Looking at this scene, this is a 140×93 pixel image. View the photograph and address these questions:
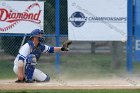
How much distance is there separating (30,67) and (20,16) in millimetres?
2556

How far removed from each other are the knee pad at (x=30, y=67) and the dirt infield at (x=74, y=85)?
0.23 metres

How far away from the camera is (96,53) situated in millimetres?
16188

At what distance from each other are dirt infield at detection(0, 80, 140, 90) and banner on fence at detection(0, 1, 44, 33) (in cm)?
190

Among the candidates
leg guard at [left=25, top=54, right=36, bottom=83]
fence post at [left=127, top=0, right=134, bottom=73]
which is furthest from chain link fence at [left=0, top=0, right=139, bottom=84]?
leg guard at [left=25, top=54, right=36, bottom=83]

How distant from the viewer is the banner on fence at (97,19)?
13312 millimetres

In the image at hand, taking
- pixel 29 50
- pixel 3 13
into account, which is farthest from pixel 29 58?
pixel 3 13

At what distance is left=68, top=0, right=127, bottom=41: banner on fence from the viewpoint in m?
13.3

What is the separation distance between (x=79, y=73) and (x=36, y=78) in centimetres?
222

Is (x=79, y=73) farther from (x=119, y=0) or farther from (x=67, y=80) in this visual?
(x=119, y=0)

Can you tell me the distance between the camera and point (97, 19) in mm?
13328

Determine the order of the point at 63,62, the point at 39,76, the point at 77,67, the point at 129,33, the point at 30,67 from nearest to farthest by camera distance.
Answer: the point at 30,67
the point at 39,76
the point at 129,33
the point at 77,67
the point at 63,62

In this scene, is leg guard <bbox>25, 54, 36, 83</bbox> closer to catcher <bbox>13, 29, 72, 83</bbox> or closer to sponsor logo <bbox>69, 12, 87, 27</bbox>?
Answer: catcher <bbox>13, 29, 72, 83</bbox>

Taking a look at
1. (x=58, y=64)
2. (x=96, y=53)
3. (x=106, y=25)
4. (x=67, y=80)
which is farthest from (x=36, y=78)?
(x=96, y=53)

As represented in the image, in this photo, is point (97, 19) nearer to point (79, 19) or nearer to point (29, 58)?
point (79, 19)
